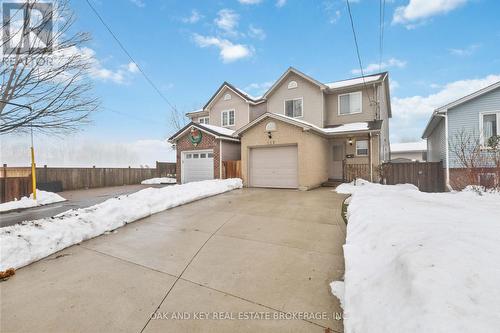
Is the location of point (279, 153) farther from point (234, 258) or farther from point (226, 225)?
point (234, 258)

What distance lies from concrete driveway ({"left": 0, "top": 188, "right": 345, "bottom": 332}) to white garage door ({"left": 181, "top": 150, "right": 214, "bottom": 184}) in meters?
8.76

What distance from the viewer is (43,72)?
256 inches

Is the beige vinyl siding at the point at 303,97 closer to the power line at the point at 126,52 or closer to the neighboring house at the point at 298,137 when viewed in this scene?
the neighboring house at the point at 298,137

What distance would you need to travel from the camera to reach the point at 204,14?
1239 cm

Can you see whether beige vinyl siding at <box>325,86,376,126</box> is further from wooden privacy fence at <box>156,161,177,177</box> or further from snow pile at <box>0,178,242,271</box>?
wooden privacy fence at <box>156,161,177,177</box>

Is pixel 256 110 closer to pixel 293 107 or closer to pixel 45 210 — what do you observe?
pixel 293 107

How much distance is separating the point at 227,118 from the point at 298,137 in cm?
→ 931

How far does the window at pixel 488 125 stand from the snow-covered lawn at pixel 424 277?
31.2 ft

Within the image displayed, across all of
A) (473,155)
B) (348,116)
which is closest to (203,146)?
(348,116)

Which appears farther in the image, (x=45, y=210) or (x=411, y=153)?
(x=411, y=153)

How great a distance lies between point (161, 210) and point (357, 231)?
217 inches

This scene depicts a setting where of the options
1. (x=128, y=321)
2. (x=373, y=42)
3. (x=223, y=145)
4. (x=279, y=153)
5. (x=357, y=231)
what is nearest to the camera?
(x=128, y=321)

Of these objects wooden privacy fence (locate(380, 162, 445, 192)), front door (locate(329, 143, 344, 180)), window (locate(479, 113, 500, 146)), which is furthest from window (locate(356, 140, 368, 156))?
window (locate(479, 113, 500, 146))

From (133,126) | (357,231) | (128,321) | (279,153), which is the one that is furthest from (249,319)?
(133,126)
